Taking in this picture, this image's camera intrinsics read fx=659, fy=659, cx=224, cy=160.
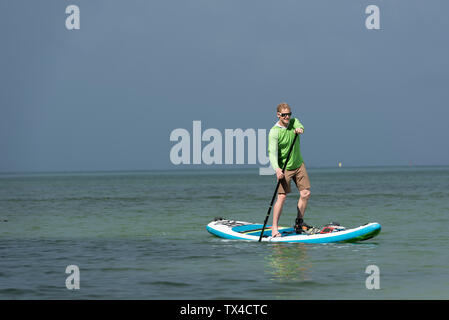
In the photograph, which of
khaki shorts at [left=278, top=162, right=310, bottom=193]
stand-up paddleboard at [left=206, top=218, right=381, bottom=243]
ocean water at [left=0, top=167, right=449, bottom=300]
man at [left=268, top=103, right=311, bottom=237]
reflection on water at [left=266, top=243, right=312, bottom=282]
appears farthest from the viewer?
stand-up paddleboard at [left=206, top=218, right=381, bottom=243]

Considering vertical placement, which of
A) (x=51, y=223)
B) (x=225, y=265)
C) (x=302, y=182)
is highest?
(x=302, y=182)

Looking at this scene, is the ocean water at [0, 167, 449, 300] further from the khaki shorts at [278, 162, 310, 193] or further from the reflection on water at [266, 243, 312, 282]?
the khaki shorts at [278, 162, 310, 193]

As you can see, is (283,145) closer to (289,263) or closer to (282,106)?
(282,106)

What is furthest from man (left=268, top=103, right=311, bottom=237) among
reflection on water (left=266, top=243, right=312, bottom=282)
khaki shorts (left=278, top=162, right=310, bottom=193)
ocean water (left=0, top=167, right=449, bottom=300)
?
ocean water (left=0, top=167, right=449, bottom=300)

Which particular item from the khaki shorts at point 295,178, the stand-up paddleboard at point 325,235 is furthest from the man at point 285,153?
the stand-up paddleboard at point 325,235

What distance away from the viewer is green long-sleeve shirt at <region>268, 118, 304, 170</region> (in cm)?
1139

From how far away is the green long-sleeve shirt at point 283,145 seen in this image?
1139cm

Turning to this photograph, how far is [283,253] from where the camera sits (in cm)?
1097

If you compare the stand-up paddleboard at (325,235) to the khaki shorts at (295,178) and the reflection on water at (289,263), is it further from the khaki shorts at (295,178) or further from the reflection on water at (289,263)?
the khaki shorts at (295,178)

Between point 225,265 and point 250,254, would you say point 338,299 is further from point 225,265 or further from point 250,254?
point 250,254
